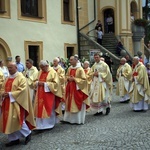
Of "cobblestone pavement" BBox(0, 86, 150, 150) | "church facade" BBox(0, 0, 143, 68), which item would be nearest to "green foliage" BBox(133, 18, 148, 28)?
"church facade" BBox(0, 0, 143, 68)

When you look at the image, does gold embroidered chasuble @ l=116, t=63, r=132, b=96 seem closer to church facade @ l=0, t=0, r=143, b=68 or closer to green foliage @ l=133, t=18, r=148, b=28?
church facade @ l=0, t=0, r=143, b=68

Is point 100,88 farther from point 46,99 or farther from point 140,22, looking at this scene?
point 140,22

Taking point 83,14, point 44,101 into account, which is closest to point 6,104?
point 44,101

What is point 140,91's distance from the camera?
32.4ft

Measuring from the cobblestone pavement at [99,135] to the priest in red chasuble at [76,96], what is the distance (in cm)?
28

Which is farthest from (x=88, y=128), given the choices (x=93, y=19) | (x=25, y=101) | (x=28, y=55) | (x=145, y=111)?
(x=93, y=19)

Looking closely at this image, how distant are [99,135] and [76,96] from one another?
1.65 meters

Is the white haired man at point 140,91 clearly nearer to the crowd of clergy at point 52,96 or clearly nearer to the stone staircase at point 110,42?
the crowd of clergy at point 52,96

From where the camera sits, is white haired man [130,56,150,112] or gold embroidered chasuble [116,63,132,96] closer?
white haired man [130,56,150,112]

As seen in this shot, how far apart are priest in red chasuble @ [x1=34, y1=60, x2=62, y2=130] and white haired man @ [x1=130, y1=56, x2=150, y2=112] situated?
2.99m

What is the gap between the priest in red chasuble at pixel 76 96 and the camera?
833 cm

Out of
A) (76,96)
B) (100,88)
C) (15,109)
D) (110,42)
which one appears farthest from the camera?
(110,42)

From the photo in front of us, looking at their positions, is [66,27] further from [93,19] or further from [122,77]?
[122,77]

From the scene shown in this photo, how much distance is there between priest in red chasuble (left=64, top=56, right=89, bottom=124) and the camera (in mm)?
8328
